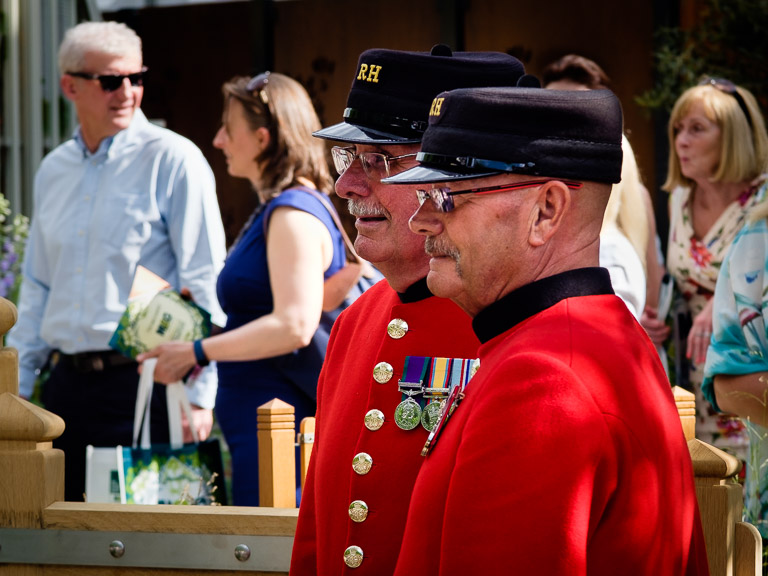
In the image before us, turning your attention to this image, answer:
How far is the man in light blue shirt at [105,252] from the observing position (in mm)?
4043

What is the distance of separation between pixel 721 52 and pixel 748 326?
3.77m

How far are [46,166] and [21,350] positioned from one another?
2.39 ft

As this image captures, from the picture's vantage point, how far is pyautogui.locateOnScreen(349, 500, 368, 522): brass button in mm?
1732

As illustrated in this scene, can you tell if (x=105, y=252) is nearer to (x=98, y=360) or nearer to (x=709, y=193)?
(x=98, y=360)

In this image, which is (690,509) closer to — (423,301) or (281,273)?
(423,301)

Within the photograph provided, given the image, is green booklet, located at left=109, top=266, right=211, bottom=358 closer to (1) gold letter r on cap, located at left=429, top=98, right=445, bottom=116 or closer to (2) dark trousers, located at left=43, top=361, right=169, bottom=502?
(2) dark trousers, located at left=43, top=361, right=169, bottom=502

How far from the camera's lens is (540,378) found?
1307 millimetres

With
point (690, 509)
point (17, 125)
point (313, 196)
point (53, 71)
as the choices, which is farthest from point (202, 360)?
point (53, 71)

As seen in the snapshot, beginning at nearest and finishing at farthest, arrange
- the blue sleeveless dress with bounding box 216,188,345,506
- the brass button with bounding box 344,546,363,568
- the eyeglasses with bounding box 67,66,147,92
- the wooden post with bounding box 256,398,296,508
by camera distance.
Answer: the brass button with bounding box 344,546,363,568 < the wooden post with bounding box 256,398,296,508 < the blue sleeveless dress with bounding box 216,188,345,506 < the eyeglasses with bounding box 67,66,147,92

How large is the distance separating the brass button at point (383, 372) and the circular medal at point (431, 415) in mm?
95

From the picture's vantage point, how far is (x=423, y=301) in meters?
1.89

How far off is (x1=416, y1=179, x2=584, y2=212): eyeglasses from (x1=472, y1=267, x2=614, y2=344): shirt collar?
118 mm

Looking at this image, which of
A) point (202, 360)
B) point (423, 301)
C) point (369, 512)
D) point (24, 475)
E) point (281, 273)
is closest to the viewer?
point (369, 512)

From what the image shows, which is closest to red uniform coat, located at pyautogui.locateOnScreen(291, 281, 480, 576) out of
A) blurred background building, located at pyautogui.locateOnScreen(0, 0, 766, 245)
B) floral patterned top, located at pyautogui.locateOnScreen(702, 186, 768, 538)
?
floral patterned top, located at pyautogui.locateOnScreen(702, 186, 768, 538)
